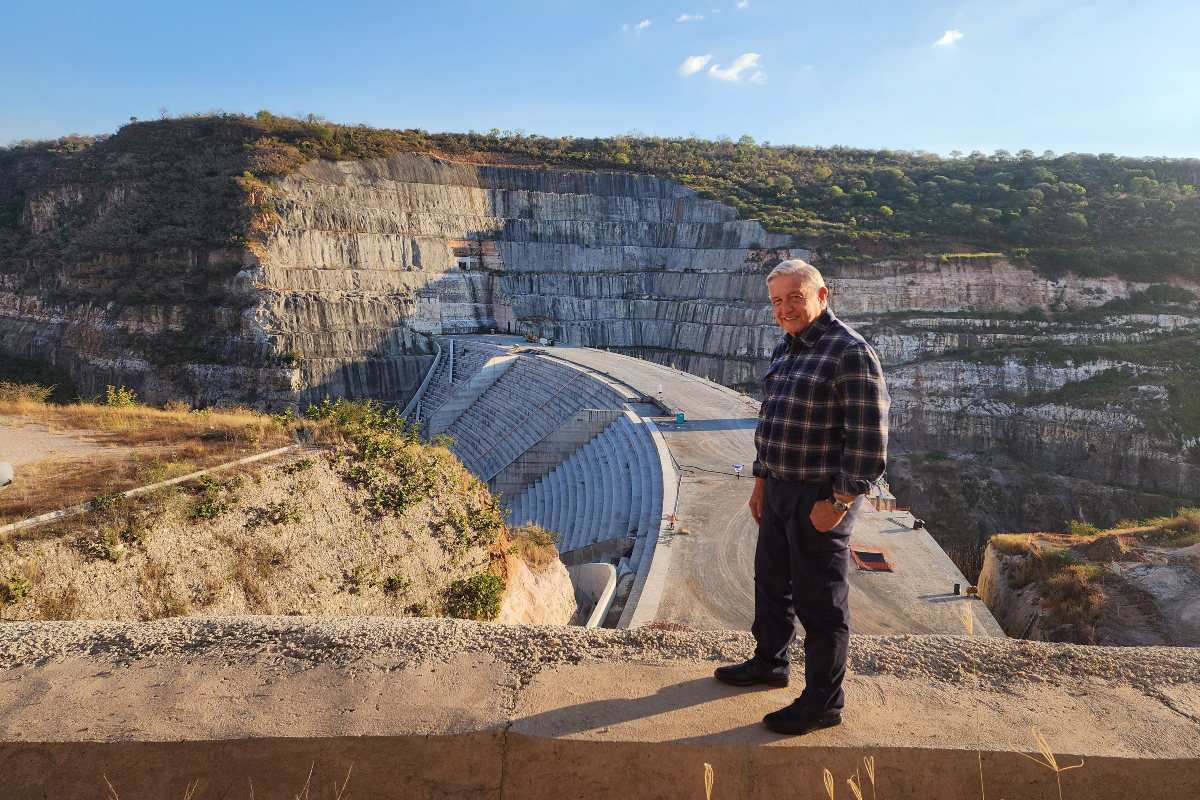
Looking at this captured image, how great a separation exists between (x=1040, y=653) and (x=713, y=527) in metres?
11.1

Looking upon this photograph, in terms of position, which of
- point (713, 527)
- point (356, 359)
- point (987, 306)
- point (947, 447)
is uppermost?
point (987, 306)

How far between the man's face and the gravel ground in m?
2.09

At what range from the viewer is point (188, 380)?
109 ft

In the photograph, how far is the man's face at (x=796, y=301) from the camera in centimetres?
338

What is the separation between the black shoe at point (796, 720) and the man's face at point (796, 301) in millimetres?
1946

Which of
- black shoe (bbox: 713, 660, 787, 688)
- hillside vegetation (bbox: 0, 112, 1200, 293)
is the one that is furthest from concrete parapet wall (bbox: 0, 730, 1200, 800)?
hillside vegetation (bbox: 0, 112, 1200, 293)

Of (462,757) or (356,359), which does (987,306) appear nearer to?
(356,359)

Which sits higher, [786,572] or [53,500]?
[786,572]

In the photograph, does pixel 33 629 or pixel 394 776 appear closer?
pixel 394 776

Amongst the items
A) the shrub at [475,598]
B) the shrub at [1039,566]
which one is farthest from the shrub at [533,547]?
the shrub at [1039,566]

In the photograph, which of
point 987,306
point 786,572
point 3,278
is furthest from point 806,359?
point 3,278

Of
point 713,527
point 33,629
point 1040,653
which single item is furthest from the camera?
point 713,527

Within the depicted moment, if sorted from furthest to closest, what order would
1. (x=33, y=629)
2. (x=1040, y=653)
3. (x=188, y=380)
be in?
(x=188, y=380)
(x=33, y=629)
(x=1040, y=653)

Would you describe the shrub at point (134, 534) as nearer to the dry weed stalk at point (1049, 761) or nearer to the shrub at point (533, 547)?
the shrub at point (533, 547)
